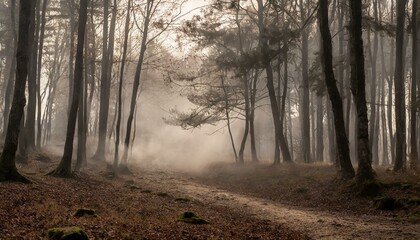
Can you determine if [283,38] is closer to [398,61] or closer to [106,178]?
[398,61]

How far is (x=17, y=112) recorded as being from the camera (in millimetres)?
13734

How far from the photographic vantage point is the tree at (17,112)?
1335cm

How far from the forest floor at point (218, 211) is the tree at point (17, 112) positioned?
0.78 meters

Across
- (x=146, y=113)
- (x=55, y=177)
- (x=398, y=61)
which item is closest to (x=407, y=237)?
(x=398, y=61)

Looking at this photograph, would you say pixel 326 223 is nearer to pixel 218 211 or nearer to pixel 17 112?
pixel 218 211

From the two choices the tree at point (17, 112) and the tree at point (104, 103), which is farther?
the tree at point (104, 103)

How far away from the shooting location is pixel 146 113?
59219mm

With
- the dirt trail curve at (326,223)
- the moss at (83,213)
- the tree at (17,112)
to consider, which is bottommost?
the dirt trail curve at (326,223)

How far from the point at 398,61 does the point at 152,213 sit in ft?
45.1

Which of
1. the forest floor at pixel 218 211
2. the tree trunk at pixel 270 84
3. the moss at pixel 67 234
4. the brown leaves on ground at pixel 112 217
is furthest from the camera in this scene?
the tree trunk at pixel 270 84

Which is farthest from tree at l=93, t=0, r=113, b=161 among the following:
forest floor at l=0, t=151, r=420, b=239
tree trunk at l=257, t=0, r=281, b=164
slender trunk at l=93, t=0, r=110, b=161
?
tree trunk at l=257, t=0, r=281, b=164

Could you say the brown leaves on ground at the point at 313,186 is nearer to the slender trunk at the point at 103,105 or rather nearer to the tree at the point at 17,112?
the slender trunk at the point at 103,105

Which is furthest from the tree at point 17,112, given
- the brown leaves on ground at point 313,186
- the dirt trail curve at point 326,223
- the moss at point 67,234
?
the brown leaves on ground at point 313,186

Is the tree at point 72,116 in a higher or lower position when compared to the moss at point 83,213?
higher
